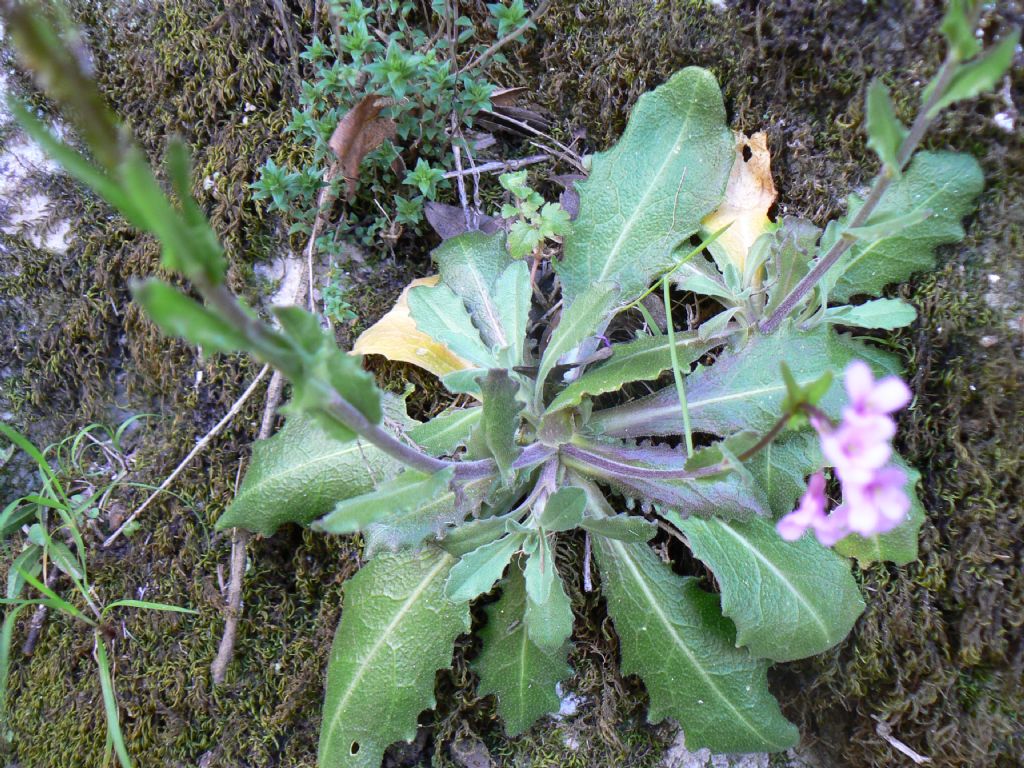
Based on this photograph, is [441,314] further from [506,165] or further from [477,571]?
[477,571]

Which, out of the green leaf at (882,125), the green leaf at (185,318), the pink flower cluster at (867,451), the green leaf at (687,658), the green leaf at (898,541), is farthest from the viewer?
the green leaf at (687,658)

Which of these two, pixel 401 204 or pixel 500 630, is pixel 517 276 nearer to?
pixel 401 204


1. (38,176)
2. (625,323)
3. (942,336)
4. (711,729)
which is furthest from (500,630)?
(38,176)

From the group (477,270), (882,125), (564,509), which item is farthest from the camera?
(477,270)

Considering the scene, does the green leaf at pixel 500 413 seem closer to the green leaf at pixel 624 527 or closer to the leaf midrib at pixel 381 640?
the green leaf at pixel 624 527

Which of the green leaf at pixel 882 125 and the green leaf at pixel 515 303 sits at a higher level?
the green leaf at pixel 882 125

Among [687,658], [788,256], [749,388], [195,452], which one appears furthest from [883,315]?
[195,452]

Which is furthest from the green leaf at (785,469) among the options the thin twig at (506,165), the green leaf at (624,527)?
the thin twig at (506,165)
